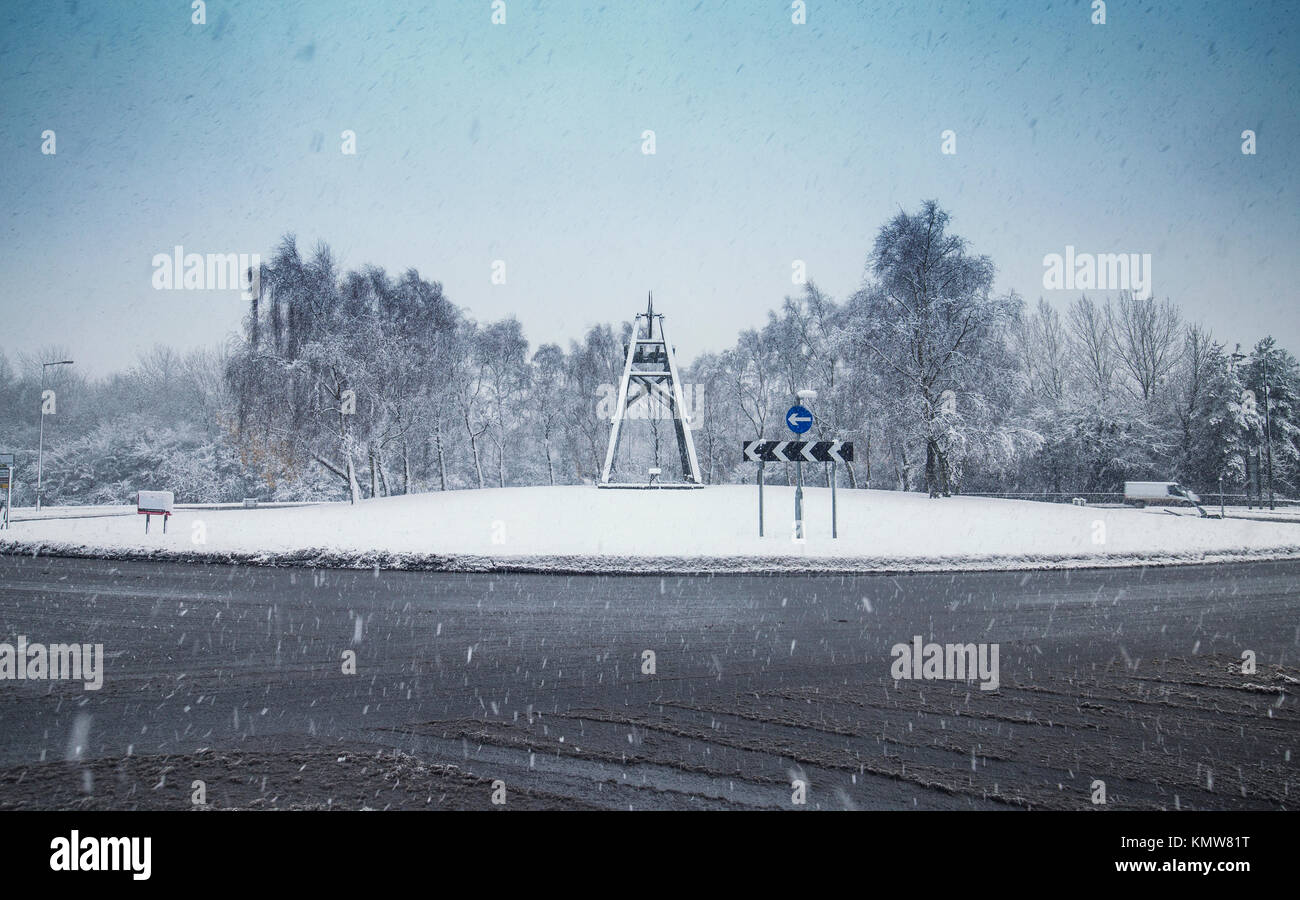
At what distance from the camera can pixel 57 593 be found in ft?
35.6

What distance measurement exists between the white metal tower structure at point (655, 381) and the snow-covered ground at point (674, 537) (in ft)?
24.0

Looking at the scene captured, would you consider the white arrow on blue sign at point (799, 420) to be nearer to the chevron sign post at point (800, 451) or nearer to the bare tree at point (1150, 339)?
the chevron sign post at point (800, 451)

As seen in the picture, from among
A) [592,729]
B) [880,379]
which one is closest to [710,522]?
[880,379]

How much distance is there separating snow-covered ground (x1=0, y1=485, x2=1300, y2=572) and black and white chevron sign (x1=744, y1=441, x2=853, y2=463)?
1.93 metres

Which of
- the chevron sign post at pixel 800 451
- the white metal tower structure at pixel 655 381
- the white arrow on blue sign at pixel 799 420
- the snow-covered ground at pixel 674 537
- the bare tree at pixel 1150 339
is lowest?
the snow-covered ground at pixel 674 537

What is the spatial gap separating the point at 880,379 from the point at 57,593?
29327 millimetres

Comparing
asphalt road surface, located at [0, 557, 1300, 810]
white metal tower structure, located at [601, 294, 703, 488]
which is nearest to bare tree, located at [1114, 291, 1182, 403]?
white metal tower structure, located at [601, 294, 703, 488]

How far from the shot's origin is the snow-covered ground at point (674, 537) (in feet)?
46.7

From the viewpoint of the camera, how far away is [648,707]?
4.95 metres

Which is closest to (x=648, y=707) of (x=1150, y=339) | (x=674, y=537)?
(x=674, y=537)

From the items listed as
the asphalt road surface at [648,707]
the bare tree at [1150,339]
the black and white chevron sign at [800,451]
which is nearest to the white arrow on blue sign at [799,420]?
the black and white chevron sign at [800,451]

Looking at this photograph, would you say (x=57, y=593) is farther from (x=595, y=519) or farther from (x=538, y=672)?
(x=595, y=519)

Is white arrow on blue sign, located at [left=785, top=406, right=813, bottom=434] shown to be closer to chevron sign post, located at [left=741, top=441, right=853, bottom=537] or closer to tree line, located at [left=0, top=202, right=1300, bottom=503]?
chevron sign post, located at [left=741, top=441, right=853, bottom=537]

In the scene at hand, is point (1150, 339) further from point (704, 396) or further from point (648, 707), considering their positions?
point (648, 707)
